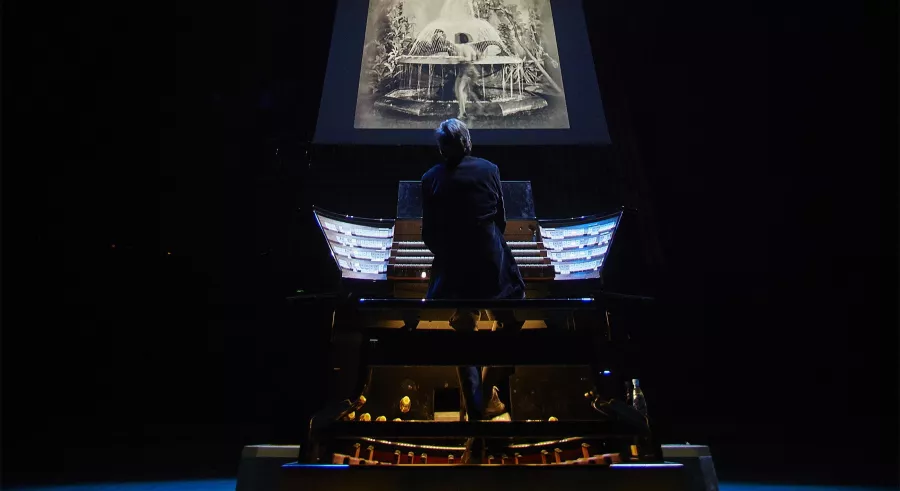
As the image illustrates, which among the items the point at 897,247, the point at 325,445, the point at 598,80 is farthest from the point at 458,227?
the point at 897,247

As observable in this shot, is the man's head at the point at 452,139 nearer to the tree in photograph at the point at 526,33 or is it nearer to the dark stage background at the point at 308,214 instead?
the dark stage background at the point at 308,214

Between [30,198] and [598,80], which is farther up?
[598,80]

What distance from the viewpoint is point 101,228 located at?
11.3 feet

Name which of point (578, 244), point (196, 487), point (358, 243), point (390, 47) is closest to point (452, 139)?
point (358, 243)

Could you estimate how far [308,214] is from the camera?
137 inches

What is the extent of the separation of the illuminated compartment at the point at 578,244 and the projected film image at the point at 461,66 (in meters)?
0.80

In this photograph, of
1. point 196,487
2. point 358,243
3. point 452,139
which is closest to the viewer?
point 452,139

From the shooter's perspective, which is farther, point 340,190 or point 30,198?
point 340,190

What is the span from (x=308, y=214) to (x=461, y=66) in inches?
62.9

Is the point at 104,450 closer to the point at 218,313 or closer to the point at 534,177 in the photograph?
the point at 218,313

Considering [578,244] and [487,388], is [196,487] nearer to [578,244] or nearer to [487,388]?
[487,388]

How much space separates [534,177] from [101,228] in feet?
10.5

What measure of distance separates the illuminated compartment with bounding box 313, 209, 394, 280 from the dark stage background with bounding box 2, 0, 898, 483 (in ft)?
1.91

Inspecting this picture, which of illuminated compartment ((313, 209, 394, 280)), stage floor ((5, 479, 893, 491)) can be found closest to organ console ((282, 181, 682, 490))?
illuminated compartment ((313, 209, 394, 280))
